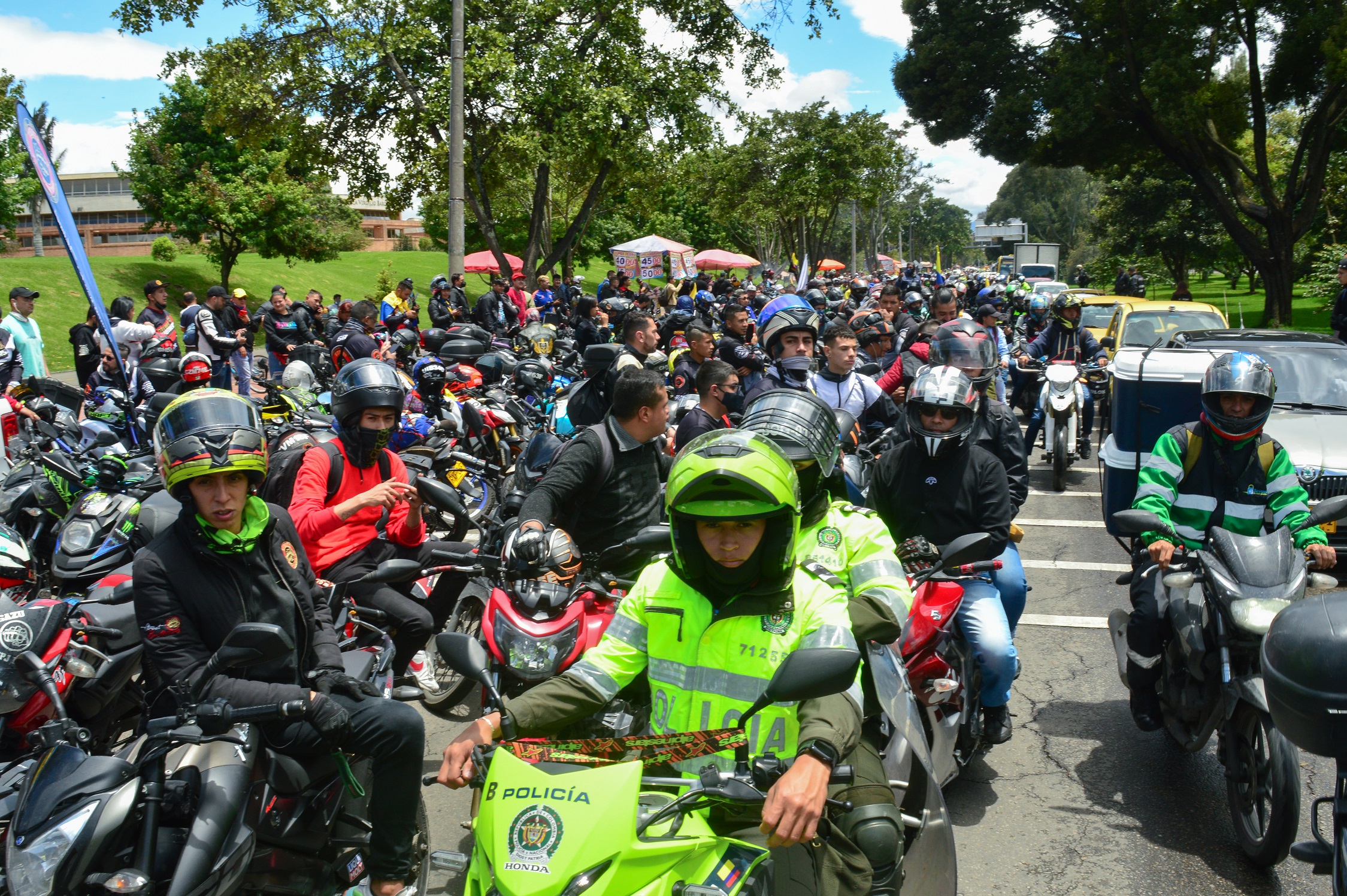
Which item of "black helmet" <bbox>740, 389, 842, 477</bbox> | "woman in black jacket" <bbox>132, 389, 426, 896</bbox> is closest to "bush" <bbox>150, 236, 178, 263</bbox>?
"woman in black jacket" <bbox>132, 389, 426, 896</bbox>

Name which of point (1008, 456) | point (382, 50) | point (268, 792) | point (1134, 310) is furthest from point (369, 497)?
point (382, 50)

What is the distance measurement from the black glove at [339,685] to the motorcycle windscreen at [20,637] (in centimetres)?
94

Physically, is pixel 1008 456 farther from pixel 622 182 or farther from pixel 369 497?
pixel 622 182

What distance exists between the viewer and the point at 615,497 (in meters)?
4.98

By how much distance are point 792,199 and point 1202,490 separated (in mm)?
50307

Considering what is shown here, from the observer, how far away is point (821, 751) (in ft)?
8.06

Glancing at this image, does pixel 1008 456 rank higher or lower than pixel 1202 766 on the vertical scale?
higher

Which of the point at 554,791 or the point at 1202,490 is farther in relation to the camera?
the point at 1202,490

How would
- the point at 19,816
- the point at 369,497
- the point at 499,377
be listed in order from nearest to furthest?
the point at 19,816, the point at 369,497, the point at 499,377

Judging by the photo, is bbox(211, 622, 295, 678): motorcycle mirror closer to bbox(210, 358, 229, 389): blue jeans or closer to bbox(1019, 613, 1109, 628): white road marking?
bbox(1019, 613, 1109, 628): white road marking

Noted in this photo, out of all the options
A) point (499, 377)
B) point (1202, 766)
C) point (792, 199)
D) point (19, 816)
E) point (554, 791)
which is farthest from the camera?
point (792, 199)

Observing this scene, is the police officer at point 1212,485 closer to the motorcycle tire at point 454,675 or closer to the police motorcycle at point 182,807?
the motorcycle tire at point 454,675

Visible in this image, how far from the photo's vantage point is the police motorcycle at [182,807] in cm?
273

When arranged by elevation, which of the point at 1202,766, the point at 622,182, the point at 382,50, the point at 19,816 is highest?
the point at 382,50
